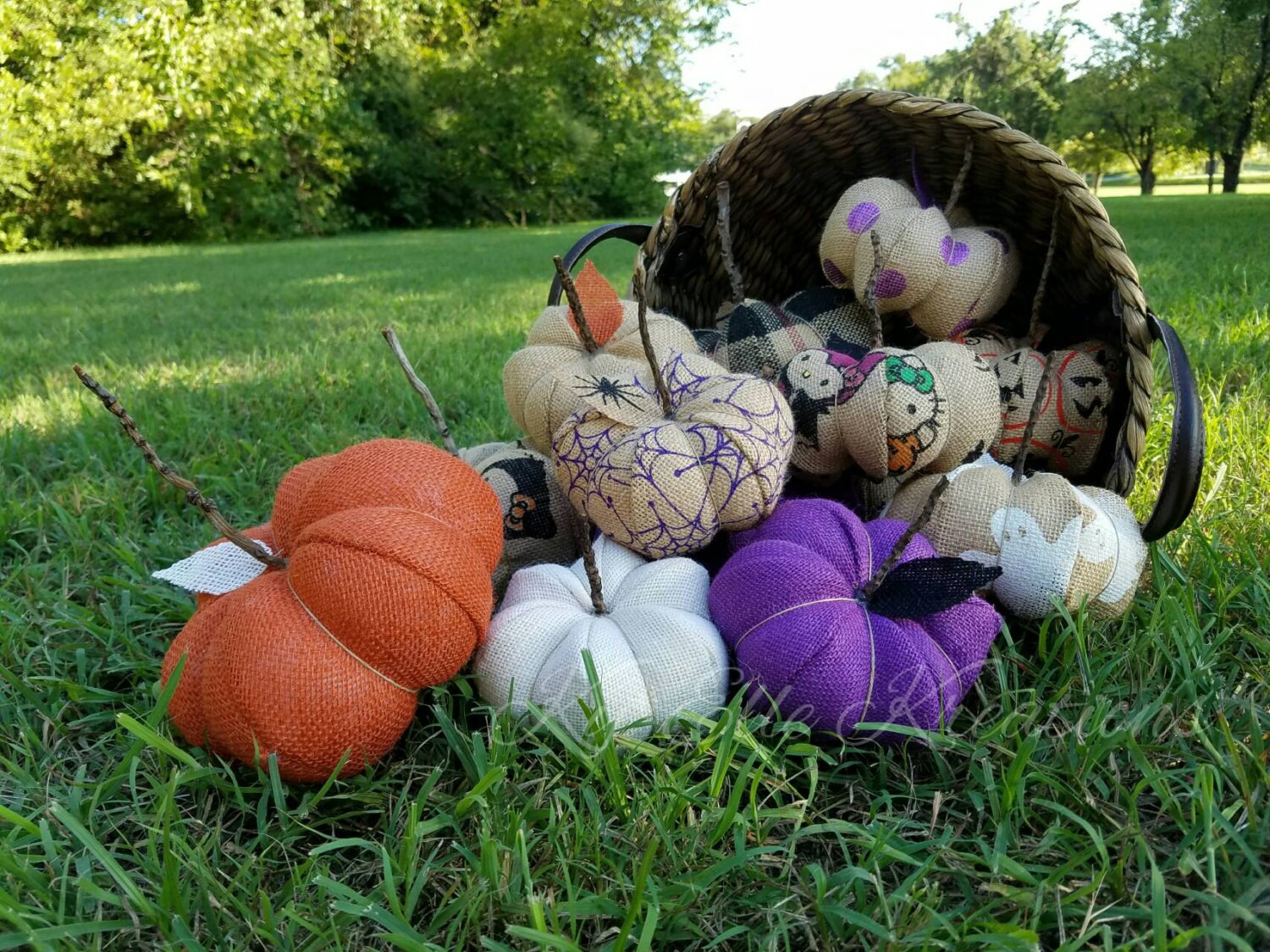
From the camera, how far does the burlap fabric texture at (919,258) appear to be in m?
1.35

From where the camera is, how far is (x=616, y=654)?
34.8 inches

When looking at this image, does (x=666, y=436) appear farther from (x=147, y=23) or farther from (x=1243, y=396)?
(x=147, y=23)

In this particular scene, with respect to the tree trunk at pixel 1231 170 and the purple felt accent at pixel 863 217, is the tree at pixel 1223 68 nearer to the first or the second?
the tree trunk at pixel 1231 170

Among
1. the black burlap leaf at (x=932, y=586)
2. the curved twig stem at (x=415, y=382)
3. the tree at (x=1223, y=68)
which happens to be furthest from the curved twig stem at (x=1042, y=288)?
the tree at (x=1223, y=68)

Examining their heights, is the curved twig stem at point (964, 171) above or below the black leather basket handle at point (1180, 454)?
above

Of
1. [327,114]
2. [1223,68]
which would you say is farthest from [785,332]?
[1223,68]

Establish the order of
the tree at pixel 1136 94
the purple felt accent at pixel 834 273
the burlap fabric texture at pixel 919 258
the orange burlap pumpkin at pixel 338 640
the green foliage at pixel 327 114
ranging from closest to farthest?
the orange burlap pumpkin at pixel 338 640, the burlap fabric texture at pixel 919 258, the purple felt accent at pixel 834 273, the green foliage at pixel 327 114, the tree at pixel 1136 94

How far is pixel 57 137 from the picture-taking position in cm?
1118

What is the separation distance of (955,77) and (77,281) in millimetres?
37249

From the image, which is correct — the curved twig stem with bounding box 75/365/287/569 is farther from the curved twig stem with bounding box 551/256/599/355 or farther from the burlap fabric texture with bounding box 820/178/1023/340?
the burlap fabric texture with bounding box 820/178/1023/340

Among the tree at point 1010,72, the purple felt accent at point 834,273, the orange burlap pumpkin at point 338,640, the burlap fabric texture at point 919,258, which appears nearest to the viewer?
the orange burlap pumpkin at point 338,640

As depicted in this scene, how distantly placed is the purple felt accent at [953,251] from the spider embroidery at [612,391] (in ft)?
1.97

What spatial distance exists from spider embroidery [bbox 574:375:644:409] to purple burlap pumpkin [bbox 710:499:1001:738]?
0.25 metres

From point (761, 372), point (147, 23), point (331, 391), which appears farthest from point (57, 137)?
point (761, 372)
